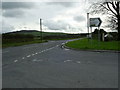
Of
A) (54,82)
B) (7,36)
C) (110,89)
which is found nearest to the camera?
(110,89)

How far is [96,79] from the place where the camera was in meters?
6.41

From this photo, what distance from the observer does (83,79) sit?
6457mm

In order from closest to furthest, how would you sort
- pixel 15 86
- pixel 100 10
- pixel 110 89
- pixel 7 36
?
pixel 110 89
pixel 15 86
pixel 100 10
pixel 7 36

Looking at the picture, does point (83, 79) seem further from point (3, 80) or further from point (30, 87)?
point (3, 80)

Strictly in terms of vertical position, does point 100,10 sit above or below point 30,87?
above

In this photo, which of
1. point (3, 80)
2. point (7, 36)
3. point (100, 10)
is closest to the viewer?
point (3, 80)

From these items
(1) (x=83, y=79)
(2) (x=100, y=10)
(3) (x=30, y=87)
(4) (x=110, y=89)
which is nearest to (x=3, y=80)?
(3) (x=30, y=87)

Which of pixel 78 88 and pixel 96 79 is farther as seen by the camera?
pixel 96 79

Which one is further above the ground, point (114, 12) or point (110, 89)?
point (114, 12)

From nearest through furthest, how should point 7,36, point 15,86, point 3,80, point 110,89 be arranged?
1. point 110,89
2. point 15,86
3. point 3,80
4. point 7,36

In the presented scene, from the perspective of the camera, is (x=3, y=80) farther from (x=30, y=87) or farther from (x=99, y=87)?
(x=99, y=87)

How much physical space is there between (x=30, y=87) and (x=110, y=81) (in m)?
2.59

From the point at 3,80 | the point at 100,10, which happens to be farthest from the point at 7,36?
the point at 3,80

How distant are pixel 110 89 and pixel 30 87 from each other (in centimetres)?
230
